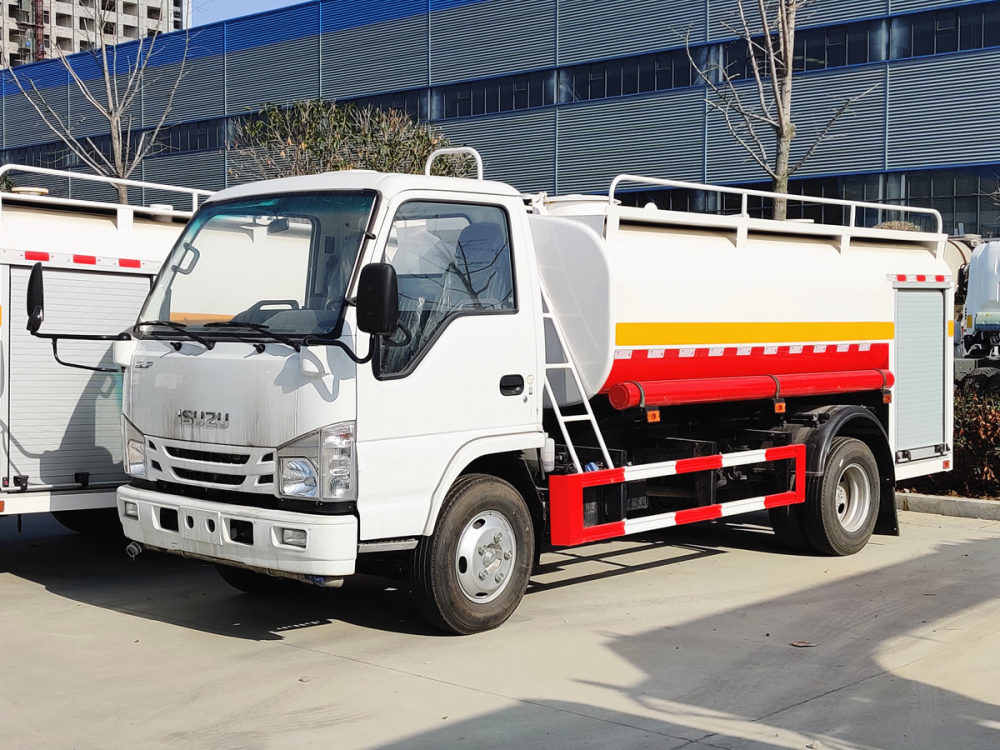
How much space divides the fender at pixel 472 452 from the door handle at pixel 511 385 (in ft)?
0.83

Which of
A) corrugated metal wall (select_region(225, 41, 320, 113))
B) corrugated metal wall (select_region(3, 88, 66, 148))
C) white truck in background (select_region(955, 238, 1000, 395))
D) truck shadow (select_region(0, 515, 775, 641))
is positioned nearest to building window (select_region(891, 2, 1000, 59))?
white truck in background (select_region(955, 238, 1000, 395))

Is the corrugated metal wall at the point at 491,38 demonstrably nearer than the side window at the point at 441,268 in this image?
No

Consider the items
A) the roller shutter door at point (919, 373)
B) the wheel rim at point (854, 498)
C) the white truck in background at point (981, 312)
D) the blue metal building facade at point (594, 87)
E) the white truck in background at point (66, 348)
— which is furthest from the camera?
the blue metal building facade at point (594, 87)

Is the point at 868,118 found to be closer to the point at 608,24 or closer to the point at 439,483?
the point at 608,24

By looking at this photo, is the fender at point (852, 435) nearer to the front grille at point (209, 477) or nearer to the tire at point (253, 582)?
the tire at point (253, 582)

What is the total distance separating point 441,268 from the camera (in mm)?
7168

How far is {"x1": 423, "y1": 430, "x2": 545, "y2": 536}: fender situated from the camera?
696 centimetres

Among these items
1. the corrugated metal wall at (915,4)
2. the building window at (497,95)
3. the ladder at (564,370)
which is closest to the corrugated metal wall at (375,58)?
the building window at (497,95)

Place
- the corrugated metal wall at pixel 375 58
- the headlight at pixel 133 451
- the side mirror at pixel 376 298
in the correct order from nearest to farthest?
the side mirror at pixel 376 298, the headlight at pixel 133 451, the corrugated metal wall at pixel 375 58

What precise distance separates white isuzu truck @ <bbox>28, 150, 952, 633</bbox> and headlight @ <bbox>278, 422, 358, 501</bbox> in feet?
0.04

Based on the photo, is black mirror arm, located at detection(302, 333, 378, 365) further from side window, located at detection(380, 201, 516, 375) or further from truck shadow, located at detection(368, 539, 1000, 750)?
truck shadow, located at detection(368, 539, 1000, 750)

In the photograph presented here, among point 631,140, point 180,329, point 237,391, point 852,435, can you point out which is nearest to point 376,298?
point 237,391

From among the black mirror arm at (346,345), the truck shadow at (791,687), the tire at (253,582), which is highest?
the black mirror arm at (346,345)

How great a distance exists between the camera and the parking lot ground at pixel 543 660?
565 cm
